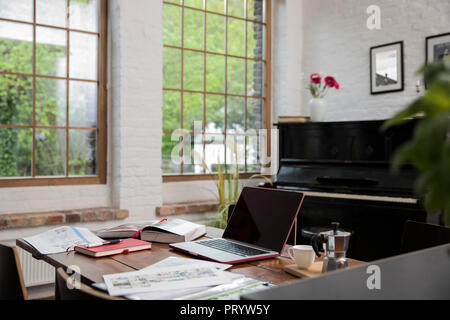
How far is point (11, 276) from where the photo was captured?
4.67 ft

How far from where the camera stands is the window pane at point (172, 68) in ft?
14.4

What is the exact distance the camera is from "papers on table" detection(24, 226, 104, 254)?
5.99 ft

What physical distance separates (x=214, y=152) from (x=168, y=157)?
0.53m

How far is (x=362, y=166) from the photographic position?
12.4ft

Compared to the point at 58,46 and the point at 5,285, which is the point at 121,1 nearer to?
the point at 58,46

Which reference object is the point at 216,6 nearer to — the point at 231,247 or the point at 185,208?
the point at 185,208

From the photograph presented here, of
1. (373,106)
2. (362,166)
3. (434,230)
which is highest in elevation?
(373,106)

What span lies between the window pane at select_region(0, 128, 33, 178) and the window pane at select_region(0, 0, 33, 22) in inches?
36.7

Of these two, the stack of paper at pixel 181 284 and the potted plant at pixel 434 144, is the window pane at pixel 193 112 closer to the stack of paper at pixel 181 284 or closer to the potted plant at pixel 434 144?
the stack of paper at pixel 181 284

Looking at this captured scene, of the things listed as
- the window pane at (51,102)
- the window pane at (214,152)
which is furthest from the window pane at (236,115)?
the window pane at (51,102)

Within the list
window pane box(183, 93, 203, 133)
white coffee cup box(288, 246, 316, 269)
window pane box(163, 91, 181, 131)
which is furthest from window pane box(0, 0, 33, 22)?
white coffee cup box(288, 246, 316, 269)

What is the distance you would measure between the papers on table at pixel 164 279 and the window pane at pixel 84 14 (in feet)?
10.2

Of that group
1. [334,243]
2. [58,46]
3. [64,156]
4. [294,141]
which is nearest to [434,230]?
[334,243]

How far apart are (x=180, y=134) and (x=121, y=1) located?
1.38 meters
